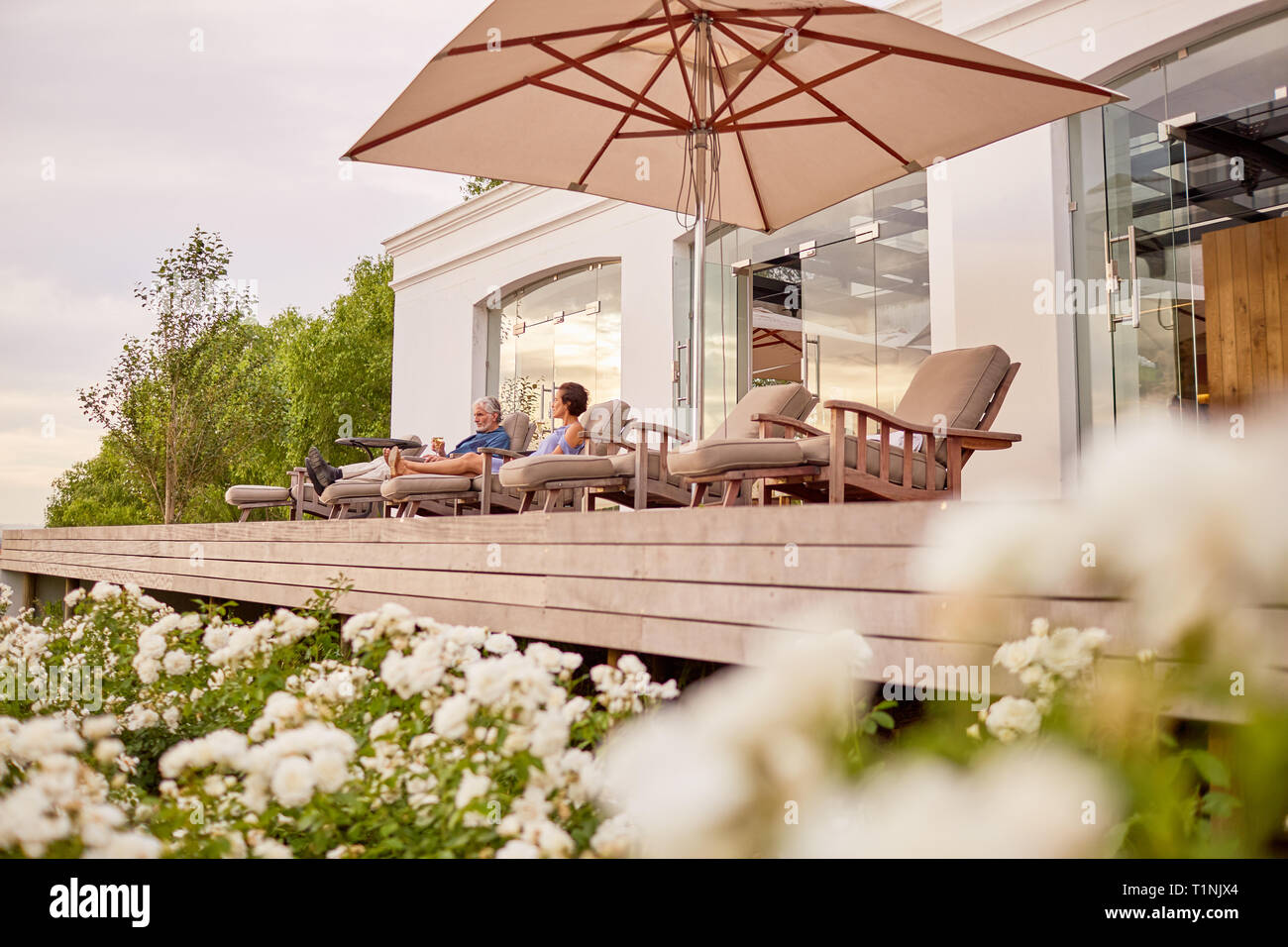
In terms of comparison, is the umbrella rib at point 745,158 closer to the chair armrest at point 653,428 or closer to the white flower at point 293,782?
the chair armrest at point 653,428

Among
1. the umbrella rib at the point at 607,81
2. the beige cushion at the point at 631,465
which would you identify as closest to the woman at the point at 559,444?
the beige cushion at the point at 631,465

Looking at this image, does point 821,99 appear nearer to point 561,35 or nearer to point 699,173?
point 699,173

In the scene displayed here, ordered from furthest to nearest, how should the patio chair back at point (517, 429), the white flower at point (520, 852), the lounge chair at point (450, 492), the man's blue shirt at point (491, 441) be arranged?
the patio chair back at point (517, 429), the man's blue shirt at point (491, 441), the lounge chair at point (450, 492), the white flower at point (520, 852)

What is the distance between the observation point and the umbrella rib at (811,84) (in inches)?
175

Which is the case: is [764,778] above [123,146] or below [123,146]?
below

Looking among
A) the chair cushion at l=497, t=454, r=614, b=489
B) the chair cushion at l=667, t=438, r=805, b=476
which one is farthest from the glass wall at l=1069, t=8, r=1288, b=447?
the chair cushion at l=497, t=454, r=614, b=489

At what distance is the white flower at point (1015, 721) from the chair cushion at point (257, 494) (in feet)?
24.8

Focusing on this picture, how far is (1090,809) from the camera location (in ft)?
1.40

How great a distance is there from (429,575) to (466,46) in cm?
230

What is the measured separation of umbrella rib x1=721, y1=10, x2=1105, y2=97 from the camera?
13.1ft

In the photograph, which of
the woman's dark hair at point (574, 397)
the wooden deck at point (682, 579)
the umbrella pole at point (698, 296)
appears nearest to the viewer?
the wooden deck at point (682, 579)

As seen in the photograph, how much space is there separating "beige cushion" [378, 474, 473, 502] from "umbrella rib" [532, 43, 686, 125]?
7.77 ft
